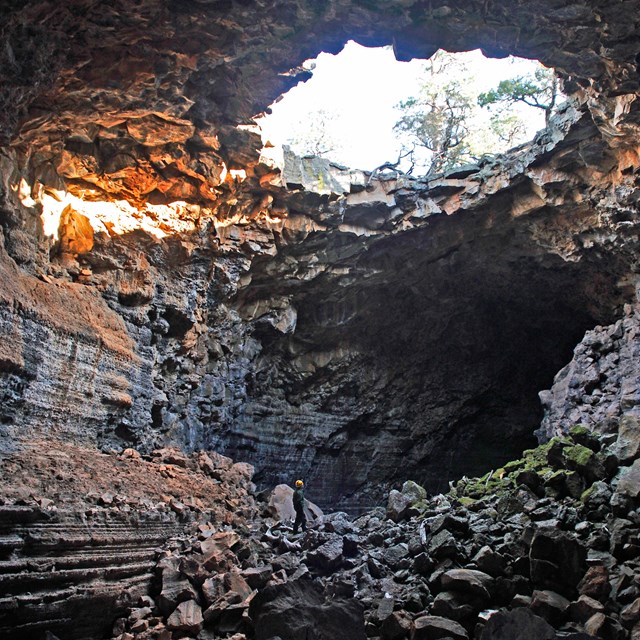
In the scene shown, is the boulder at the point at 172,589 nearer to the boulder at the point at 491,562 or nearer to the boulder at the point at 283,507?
the boulder at the point at 491,562

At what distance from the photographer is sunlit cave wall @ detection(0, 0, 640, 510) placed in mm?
8992

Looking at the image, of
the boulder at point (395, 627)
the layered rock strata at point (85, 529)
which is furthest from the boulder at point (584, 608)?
the layered rock strata at point (85, 529)

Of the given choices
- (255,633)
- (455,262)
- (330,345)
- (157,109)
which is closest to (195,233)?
(157,109)

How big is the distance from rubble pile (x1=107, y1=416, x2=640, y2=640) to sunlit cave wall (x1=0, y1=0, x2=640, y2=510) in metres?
4.20

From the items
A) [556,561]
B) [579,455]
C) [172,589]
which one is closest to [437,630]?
[556,561]

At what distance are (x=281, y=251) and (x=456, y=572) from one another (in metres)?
10.9

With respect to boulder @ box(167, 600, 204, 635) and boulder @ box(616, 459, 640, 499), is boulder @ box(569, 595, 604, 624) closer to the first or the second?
boulder @ box(616, 459, 640, 499)

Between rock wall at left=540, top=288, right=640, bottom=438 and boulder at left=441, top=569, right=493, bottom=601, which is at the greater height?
rock wall at left=540, top=288, right=640, bottom=438

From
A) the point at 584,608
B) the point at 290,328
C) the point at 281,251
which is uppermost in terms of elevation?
the point at 281,251

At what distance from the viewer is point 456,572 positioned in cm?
676

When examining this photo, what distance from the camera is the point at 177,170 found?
12688mm

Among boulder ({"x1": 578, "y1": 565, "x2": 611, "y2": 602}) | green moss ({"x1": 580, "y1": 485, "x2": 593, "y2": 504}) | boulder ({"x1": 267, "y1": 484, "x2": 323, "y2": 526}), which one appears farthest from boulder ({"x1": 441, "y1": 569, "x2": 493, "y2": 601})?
boulder ({"x1": 267, "y1": 484, "x2": 323, "y2": 526})

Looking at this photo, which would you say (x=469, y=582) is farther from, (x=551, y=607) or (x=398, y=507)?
(x=398, y=507)

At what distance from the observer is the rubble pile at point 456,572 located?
234 inches
